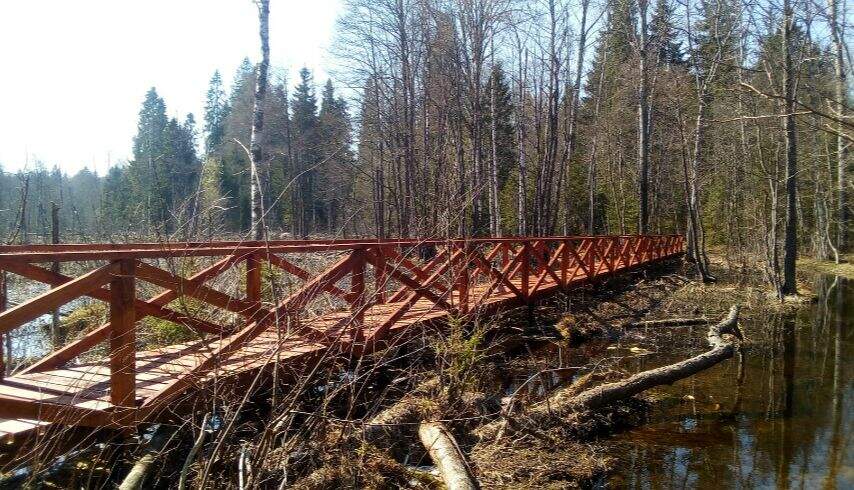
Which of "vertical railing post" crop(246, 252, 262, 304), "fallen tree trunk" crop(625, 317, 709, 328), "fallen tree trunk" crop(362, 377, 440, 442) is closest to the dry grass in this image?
"fallen tree trunk" crop(625, 317, 709, 328)

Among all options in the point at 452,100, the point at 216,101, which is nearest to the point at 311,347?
the point at 452,100

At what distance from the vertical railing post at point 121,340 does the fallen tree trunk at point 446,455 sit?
196 cm

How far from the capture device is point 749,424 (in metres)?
5.53

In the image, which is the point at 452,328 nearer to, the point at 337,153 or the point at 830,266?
the point at 337,153

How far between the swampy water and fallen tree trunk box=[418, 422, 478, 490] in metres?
1.23

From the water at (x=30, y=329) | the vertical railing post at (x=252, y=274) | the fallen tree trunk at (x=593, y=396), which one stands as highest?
the vertical railing post at (x=252, y=274)

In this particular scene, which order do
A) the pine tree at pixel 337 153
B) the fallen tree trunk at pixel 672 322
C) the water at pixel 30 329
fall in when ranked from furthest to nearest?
1. the pine tree at pixel 337 153
2. the fallen tree trunk at pixel 672 322
3. the water at pixel 30 329

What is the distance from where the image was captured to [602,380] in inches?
245

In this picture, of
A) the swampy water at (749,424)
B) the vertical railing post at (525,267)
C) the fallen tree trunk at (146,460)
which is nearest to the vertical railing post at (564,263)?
the vertical railing post at (525,267)

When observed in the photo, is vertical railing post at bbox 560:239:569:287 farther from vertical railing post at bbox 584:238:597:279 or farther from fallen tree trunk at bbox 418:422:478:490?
fallen tree trunk at bbox 418:422:478:490

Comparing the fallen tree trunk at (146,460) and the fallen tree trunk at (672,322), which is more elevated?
the fallen tree trunk at (146,460)

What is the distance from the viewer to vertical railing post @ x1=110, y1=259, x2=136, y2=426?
11.9 feet

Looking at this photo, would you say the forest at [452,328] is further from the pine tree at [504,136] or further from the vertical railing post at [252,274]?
the pine tree at [504,136]

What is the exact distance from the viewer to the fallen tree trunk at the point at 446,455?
355cm
